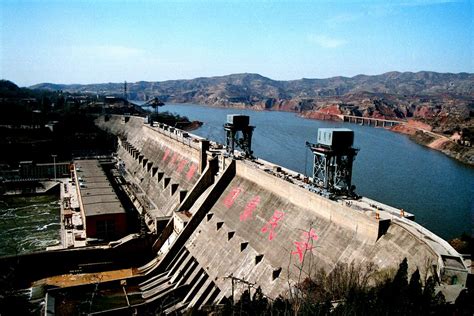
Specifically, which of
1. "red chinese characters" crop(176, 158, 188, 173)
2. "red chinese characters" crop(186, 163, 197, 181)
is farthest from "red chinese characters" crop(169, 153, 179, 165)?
"red chinese characters" crop(186, 163, 197, 181)

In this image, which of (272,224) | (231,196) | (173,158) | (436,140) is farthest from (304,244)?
(436,140)

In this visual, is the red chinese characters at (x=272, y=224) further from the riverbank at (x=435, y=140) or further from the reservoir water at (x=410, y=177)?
the riverbank at (x=435, y=140)

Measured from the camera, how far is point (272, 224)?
83.5 feet

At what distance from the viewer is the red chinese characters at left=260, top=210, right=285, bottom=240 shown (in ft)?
82.0

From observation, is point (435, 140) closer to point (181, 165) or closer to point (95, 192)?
point (181, 165)

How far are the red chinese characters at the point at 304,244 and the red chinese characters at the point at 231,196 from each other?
8.83 meters

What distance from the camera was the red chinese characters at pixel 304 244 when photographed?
21781mm

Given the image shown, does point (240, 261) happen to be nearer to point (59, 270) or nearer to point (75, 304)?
point (75, 304)

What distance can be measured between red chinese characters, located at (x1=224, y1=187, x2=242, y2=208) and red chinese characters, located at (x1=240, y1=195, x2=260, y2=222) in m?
2.09

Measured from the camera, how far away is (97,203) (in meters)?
37.5

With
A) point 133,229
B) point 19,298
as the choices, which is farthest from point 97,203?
point 19,298

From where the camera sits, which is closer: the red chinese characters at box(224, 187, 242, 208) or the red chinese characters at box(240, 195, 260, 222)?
the red chinese characters at box(240, 195, 260, 222)

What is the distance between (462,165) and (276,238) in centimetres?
6272

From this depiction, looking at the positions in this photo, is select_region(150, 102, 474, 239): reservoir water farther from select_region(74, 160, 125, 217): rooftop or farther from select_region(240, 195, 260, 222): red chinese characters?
select_region(74, 160, 125, 217): rooftop
